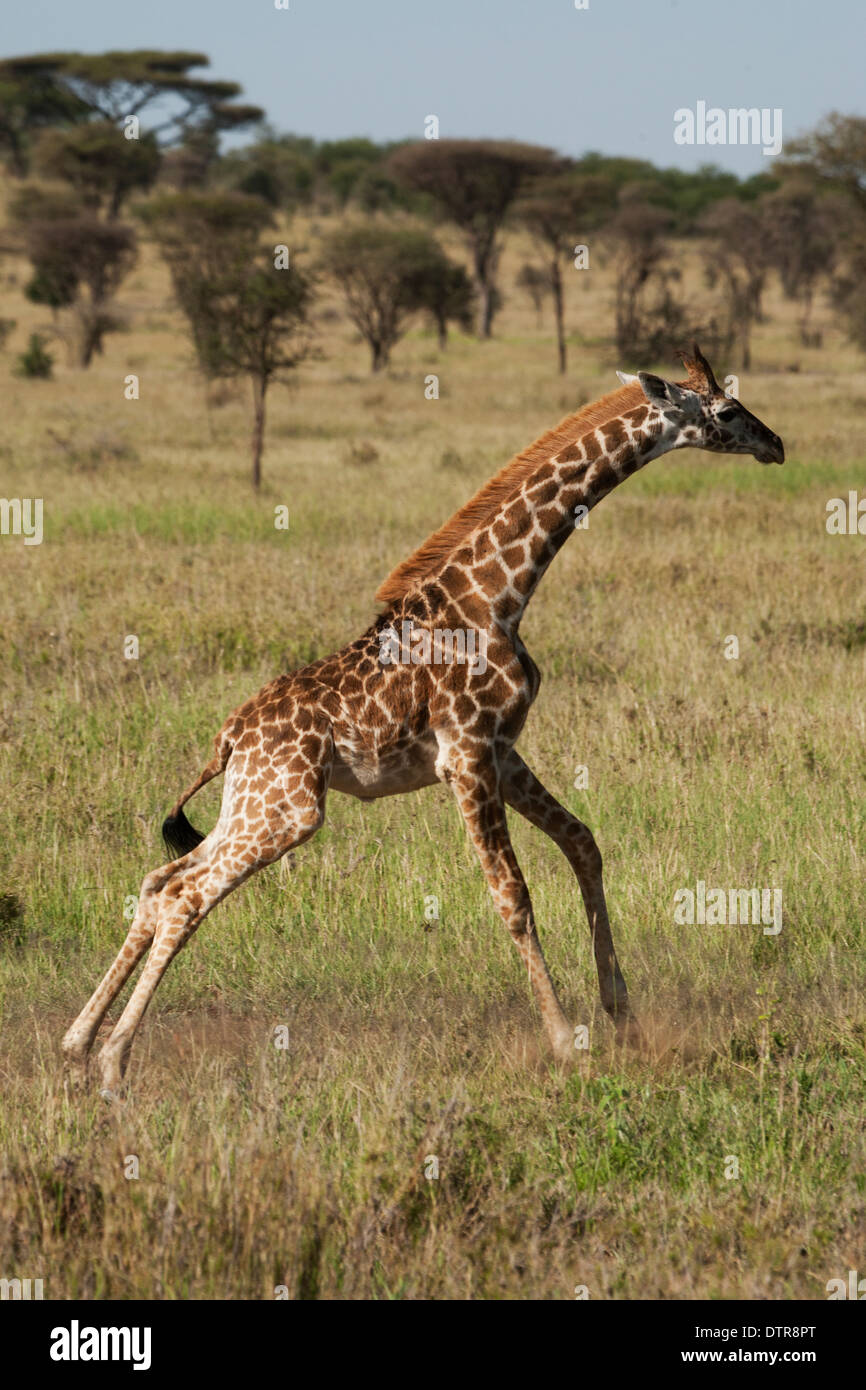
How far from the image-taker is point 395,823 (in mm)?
7047

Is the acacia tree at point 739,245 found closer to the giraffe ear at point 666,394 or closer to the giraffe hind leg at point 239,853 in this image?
the giraffe ear at point 666,394

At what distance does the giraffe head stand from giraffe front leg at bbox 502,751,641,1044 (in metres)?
1.25

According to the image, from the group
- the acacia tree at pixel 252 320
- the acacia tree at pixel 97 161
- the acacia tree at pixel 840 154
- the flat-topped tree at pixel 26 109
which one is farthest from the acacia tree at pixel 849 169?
the flat-topped tree at pixel 26 109

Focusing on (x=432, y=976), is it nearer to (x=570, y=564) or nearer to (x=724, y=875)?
(x=724, y=875)

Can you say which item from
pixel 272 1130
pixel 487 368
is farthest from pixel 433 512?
pixel 487 368

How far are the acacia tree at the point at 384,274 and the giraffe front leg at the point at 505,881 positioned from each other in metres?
31.7

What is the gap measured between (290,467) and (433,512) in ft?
14.5

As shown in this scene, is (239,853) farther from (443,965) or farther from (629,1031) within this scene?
(629,1031)

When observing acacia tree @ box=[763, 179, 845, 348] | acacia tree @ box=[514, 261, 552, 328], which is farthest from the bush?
acacia tree @ box=[763, 179, 845, 348]

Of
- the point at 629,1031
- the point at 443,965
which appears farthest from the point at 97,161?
the point at 629,1031

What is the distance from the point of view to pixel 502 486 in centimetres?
525

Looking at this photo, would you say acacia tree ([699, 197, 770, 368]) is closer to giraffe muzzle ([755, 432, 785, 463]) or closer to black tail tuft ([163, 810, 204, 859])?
giraffe muzzle ([755, 432, 785, 463])

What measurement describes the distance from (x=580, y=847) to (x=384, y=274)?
107 ft

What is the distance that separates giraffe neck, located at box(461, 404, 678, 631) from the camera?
5.15 m
